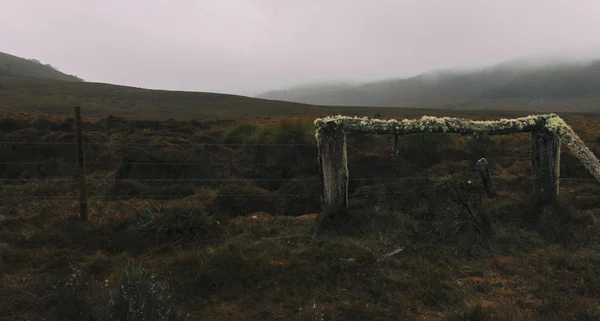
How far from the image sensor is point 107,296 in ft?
12.9

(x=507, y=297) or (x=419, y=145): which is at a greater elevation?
(x=419, y=145)

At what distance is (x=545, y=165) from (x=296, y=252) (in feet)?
17.1

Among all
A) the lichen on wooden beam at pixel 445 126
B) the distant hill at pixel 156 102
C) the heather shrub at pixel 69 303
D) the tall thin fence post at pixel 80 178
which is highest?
the distant hill at pixel 156 102

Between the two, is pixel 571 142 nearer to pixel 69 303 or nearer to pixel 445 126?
pixel 445 126

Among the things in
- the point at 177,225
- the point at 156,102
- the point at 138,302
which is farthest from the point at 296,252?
the point at 156,102

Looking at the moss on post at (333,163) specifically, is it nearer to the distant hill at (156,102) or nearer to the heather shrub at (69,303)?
the heather shrub at (69,303)

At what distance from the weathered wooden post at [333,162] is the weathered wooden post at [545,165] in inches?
149

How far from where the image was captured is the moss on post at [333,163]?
20.5 feet

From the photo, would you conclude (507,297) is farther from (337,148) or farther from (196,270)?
(196,270)

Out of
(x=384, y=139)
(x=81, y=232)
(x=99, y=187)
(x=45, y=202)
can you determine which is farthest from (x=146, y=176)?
(x=384, y=139)

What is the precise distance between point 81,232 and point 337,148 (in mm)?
4658

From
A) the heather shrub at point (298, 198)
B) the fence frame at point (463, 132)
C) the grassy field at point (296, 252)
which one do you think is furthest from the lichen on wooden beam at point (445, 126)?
the heather shrub at point (298, 198)

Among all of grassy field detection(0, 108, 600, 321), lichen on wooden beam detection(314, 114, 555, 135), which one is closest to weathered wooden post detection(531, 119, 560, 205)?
lichen on wooden beam detection(314, 114, 555, 135)

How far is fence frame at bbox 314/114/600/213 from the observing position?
6270 millimetres
